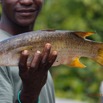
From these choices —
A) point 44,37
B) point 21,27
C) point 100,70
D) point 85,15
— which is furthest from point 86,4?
point 44,37

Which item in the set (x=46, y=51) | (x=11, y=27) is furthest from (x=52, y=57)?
(x=11, y=27)

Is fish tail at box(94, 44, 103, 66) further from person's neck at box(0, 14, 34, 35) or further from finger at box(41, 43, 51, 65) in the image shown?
person's neck at box(0, 14, 34, 35)

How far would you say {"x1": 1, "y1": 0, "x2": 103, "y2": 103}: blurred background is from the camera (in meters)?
7.75

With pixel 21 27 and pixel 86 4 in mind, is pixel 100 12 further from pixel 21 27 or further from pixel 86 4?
pixel 21 27

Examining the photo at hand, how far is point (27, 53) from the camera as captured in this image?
282cm

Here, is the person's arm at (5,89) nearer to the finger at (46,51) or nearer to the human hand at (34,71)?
the human hand at (34,71)

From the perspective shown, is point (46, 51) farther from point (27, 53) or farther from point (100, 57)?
point (100, 57)

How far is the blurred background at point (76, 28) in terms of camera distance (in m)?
7.75

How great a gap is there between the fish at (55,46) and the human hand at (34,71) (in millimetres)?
31

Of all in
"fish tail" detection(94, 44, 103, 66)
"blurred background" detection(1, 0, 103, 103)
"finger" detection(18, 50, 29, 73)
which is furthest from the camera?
"blurred background" detection(1, 0, 103, 103)

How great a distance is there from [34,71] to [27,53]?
0.41 feet

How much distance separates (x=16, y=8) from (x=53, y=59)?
1.98 ft

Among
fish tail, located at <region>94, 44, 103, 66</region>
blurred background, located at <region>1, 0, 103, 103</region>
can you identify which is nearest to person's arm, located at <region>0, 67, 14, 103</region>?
fish tail, located at <region>94, 44, 103, 66</region>

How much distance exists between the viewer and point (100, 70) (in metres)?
7.86
